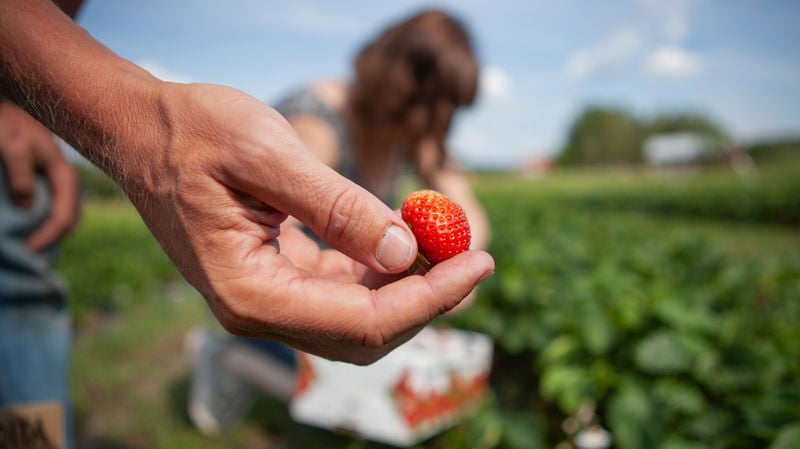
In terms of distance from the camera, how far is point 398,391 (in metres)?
2.33

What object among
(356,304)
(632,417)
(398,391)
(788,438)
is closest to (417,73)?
(398,391)

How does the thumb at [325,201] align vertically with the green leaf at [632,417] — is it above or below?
above

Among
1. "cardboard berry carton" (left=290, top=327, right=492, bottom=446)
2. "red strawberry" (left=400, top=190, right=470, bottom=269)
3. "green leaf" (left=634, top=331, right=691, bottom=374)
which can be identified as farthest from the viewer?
"cardboard berry carton" (left=290, top=327, right=492, bottom=446)

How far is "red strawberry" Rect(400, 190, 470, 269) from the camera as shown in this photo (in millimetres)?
1032

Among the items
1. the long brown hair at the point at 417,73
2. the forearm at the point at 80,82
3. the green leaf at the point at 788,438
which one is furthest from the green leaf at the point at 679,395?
the forearm at the point at 80,82

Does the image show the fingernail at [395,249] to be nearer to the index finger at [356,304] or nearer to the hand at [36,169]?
the index finger at [356,304]

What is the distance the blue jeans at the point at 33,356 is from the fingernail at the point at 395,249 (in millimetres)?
1249

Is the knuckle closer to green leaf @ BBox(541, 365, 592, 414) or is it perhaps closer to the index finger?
the index finger

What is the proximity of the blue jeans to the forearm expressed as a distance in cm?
90

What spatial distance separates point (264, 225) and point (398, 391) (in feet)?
5.25

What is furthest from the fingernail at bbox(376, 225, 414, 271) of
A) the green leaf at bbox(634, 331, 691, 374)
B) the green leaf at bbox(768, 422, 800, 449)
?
the green leaf at bbox(634, 331, 691, 374)

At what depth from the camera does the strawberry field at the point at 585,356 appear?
5.66 ft

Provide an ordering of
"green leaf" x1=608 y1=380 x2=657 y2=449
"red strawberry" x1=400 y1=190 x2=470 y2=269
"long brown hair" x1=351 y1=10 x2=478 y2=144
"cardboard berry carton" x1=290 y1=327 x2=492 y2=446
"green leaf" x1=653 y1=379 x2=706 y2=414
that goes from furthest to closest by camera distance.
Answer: "long brown hair" x1=351 y1=10 x2=478 y2=144 → "cardboard berry carton" x1=290 y1=327 x2=492 y2=446 → "green leaf" x1=653 y1=379 x2=706 y2=414 → "green leaf" x1=608 y1=380 x2=657 y2=449 → "red strawberry" x1=400 y1=190 x2=470 y2=269

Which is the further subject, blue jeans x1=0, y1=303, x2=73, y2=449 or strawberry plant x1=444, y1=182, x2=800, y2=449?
strawberry plant x1=444, y1=182, x2=800, y2=449
